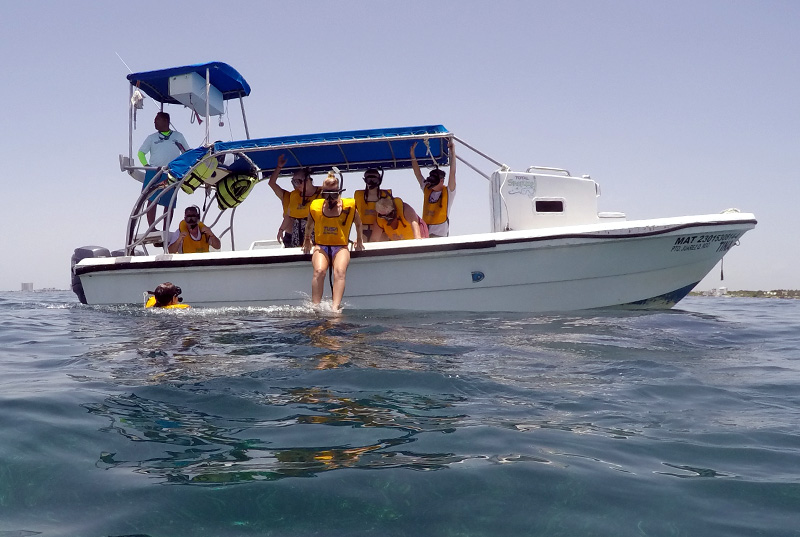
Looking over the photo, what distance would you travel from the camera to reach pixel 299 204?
30.6 ft

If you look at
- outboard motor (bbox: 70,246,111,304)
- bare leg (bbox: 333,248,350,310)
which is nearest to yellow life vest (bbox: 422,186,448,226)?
bare leg (bbox: 333,248,350,310)

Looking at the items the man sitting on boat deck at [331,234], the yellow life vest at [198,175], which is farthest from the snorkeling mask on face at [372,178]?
the yellow life vest at [198,175]

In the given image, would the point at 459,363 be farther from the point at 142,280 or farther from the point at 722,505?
the point at 142,280

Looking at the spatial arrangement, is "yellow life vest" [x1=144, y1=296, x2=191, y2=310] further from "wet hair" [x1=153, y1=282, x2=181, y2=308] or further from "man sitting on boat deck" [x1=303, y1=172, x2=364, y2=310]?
"man sitting on boat deck" [x1=303, y1=172, x2=364, y2=310]

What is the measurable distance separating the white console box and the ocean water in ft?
17.2

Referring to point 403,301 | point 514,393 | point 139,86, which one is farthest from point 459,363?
point 139,86

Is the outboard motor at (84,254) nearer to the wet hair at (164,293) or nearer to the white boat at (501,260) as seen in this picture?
the white boat at (501,260)

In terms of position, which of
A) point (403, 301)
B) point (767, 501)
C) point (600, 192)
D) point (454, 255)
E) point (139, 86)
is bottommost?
point (767, 501)

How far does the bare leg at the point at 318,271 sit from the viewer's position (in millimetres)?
7707

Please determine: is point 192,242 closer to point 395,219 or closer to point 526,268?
point 395,219

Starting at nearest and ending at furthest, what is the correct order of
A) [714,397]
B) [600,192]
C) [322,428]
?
[322,428], [714,397], [600,192]

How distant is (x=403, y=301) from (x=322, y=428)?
195 inches

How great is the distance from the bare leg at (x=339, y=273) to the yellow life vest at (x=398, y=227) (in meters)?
1.05

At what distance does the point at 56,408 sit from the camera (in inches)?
130
